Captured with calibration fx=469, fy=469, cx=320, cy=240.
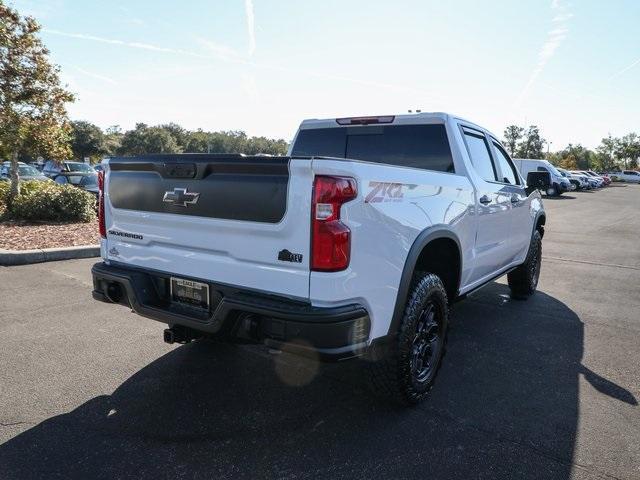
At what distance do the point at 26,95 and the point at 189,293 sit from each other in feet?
34.1

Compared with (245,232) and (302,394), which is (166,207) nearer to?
(245,232)

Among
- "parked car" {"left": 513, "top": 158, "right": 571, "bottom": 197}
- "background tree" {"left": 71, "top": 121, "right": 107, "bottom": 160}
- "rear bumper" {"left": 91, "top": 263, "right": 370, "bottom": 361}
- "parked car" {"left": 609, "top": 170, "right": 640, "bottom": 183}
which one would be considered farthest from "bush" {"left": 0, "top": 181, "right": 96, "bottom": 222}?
"parked car" {"left": 609, "top": 170, "right": 640, "bottom": 183}

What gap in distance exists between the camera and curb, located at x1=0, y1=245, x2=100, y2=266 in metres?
6.91

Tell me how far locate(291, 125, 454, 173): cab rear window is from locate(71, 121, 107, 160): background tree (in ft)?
203

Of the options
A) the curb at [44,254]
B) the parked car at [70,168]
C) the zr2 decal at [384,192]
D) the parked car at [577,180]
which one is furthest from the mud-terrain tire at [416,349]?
the parked car at [577,180]

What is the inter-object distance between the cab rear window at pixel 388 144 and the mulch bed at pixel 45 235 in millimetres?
5425

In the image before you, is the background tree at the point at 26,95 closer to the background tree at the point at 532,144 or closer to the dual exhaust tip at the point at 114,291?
the dual exhaust tip at the point at 114,291

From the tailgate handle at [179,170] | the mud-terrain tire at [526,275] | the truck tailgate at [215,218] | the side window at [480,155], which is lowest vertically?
the mud-terrain tire at [526,275]

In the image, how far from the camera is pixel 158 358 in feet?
12.6

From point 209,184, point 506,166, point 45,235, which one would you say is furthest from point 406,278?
point 45,235

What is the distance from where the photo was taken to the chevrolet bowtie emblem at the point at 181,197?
9.25 feet

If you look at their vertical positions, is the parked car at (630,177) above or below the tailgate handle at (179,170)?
below

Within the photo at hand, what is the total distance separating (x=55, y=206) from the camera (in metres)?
10.3

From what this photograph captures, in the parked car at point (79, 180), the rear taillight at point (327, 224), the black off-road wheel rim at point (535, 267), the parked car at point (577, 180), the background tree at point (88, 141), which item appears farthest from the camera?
the background tree at point (88, 141)
